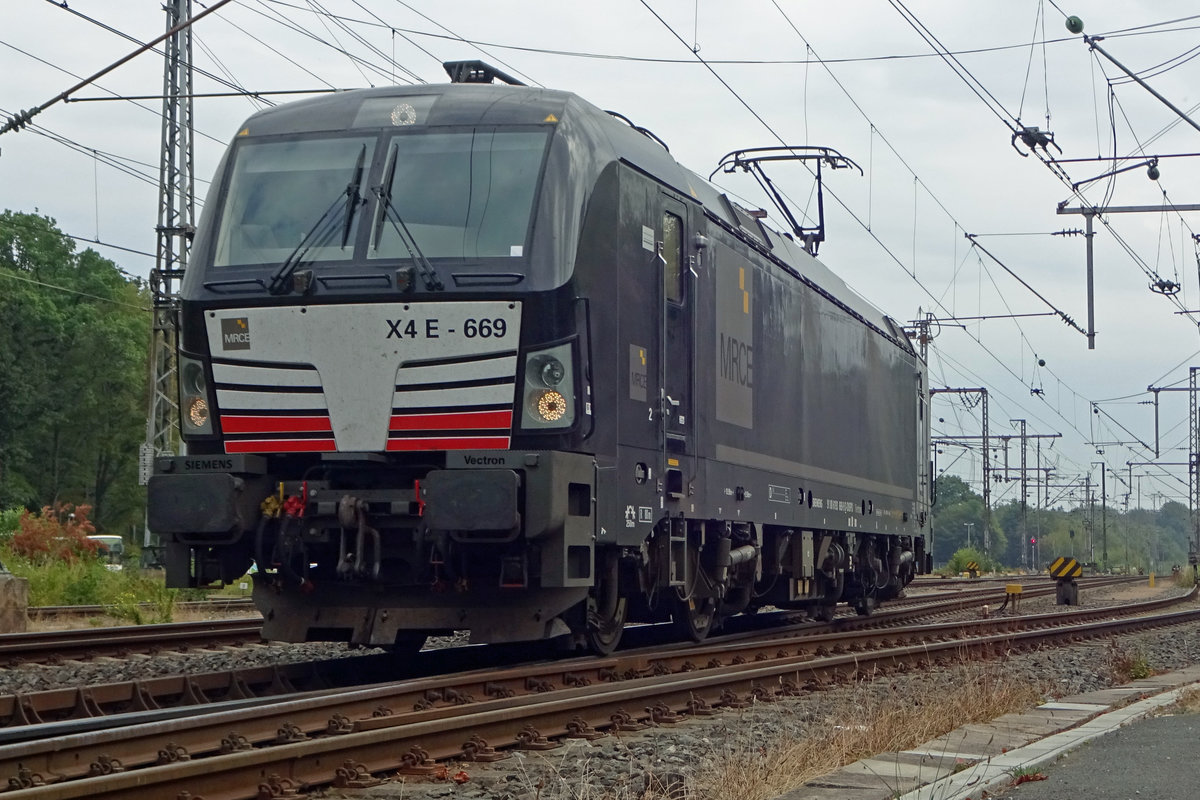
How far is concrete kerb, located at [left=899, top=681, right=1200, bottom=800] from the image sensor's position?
645 centimetres

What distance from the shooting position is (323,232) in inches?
→ 391

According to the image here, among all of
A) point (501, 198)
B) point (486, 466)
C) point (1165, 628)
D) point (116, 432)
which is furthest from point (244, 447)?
point (116, 432)

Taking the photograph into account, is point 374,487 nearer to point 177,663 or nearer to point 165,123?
point 177,663

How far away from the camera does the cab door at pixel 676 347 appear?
1115 cm

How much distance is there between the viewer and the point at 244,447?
990cm

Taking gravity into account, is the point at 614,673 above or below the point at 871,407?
below

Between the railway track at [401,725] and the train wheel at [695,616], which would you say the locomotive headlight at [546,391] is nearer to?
the railway track at [401,725]

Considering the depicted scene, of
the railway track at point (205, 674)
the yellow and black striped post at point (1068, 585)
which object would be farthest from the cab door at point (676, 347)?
the yellow and black striped post at point (1068, 585)

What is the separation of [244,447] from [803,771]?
4.60m

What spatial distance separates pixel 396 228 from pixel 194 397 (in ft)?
6.08

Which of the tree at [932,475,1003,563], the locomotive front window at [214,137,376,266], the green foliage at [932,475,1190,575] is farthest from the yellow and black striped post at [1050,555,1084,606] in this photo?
the tree at [932,475,1003,563]

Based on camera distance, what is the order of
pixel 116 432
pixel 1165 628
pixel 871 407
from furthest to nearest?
pixel 116 432, pixel 1165 628, pixel 871 407

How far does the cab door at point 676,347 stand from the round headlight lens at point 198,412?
3.30 metres

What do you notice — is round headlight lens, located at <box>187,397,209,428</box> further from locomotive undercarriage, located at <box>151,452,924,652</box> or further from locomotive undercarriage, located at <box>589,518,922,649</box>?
locomotive undercarriage, located at <box>589,518,922,649</box>
